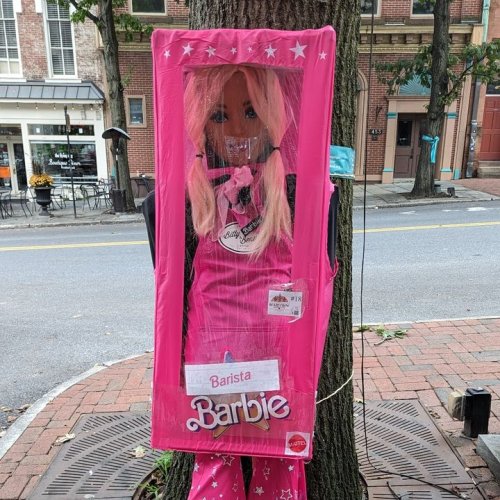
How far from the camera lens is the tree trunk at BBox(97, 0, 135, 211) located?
42.4 ft

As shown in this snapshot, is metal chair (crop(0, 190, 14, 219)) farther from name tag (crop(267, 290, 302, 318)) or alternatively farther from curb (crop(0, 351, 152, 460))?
name tag (crop(267, 290, 302, 318))

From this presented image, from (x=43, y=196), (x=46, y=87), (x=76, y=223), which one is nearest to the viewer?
(x=76, y=223)

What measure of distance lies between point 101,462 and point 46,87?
17.1 metres

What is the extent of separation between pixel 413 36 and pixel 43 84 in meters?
13.0

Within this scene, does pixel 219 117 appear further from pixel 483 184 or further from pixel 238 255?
pixel 483 184

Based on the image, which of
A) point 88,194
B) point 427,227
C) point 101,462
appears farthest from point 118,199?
point 101,462

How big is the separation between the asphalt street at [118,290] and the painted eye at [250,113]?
9.48ft

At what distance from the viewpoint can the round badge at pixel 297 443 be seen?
69.6 inches

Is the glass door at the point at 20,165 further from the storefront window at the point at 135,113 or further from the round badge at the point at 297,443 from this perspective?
the round badge at the point at 297,443

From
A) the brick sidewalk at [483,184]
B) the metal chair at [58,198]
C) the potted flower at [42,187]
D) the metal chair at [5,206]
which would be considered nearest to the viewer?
the potted flower at [42,187]

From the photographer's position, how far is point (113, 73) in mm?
13117

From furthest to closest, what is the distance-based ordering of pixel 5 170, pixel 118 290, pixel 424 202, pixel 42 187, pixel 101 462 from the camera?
pixel 5 170
pixel 42 187
pixel 424 202
pixel 118 290
pixel 101 462

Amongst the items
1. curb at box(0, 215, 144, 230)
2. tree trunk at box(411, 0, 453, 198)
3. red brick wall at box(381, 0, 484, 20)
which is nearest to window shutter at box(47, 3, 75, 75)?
curb at box(0, 215, 144, 230)

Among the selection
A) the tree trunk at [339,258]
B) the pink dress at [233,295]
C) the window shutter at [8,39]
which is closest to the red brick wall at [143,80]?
the window shutter at [8,39]
